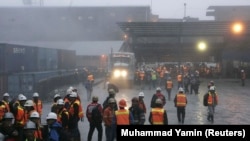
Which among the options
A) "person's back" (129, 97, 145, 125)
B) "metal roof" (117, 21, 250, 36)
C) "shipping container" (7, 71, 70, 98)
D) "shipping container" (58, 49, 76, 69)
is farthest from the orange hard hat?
"metal roof" (117, 21, 250, 36)

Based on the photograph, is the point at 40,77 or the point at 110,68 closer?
the point at 40,77

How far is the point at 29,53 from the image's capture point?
27.8 metres

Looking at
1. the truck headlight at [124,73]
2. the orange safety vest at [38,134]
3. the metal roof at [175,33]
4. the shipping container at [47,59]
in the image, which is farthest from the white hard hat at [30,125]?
the metal roof at [175,33]

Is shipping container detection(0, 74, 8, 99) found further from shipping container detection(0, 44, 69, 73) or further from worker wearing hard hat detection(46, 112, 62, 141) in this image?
worker wearing hard hat detection(46, 112, 62, 141)

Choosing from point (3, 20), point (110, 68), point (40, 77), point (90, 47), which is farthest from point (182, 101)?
point (3, 20)

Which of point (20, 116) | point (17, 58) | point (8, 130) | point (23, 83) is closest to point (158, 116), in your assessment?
point (20, 116)

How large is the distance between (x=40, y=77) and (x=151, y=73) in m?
10.4

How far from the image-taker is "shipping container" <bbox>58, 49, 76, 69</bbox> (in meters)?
39.2

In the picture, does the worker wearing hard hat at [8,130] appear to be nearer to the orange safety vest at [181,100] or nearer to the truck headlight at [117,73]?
the orange safety vest at [181,100]

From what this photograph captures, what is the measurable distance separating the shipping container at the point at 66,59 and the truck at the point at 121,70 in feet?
15.9

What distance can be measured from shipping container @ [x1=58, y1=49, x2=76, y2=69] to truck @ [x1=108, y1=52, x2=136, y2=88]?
485 centimetres

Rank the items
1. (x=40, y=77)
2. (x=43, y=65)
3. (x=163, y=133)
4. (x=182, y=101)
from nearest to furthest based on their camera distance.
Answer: (x=163, y=133) → (x=182, y=101) → (x=40, y=77) → (x=43, y=65)

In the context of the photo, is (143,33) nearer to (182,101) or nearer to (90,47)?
(90,47)

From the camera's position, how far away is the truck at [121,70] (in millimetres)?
36781
